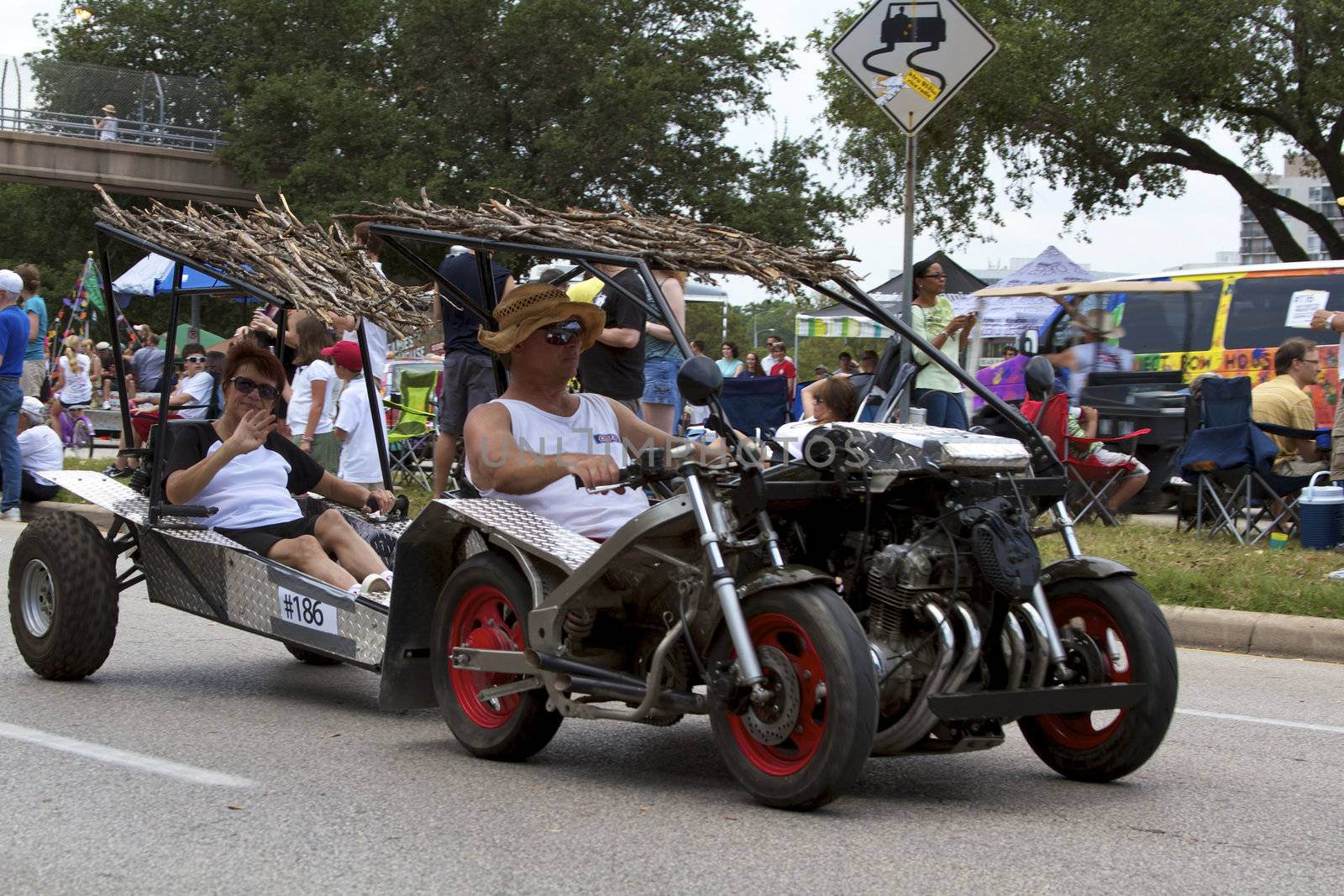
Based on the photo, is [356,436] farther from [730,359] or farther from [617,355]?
[730,359]

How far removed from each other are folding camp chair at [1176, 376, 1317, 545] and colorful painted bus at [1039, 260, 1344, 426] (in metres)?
3.27

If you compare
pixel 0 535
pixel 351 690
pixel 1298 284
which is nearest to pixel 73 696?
pixel 351 690

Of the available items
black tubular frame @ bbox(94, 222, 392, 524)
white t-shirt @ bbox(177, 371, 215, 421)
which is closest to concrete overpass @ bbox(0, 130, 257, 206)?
white t-shirt @ bbox(177, 371, 215, 421)

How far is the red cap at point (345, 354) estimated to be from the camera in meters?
9.90

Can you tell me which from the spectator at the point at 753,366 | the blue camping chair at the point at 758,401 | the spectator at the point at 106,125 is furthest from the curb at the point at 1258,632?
the spectator at the point at 106,125

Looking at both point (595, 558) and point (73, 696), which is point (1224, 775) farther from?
point (73, 696)

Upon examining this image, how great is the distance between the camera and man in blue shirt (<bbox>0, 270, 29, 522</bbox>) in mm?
13570

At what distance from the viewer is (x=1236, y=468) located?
461 inches

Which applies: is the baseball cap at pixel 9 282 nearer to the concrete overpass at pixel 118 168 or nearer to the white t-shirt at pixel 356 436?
the white t-shirt at pixel 356 436

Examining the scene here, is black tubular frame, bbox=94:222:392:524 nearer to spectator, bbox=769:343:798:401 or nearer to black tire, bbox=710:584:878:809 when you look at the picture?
black tire, bbox=710:584:878:809

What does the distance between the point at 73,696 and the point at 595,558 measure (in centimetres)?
287

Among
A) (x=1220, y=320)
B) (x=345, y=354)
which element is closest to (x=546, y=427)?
(x=345, y=354)

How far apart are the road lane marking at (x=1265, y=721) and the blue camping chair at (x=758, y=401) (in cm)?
770

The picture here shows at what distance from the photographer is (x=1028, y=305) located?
19.2 meters
